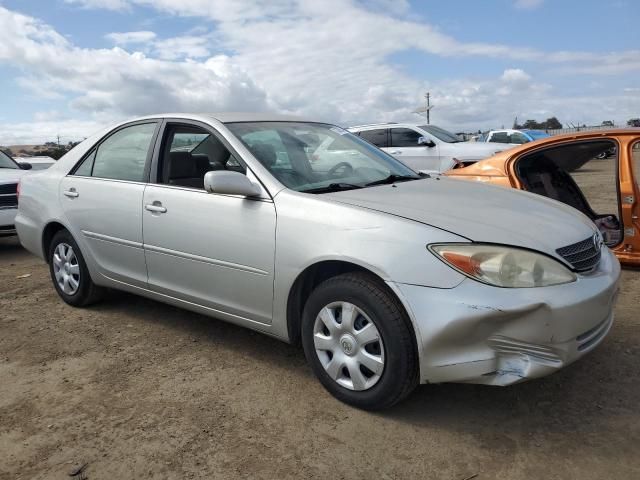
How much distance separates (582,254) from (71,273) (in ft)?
12.7

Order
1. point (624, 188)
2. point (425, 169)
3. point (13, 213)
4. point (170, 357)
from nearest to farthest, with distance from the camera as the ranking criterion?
point (170, 357), point (624, 188), point (13, 213), point (425, 169)

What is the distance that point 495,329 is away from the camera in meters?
2.53

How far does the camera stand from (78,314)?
467cm

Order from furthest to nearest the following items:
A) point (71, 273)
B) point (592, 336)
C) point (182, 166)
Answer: point (71, 273), point (182, 166), point (592, 336)

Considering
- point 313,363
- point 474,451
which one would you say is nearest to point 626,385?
point 474,451

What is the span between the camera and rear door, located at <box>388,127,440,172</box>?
12.2 meters

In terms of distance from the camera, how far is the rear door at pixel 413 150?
40.0 feet

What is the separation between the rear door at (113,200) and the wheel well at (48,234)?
0.29 m

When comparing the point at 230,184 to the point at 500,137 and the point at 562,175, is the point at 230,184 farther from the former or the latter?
the point at 500,137

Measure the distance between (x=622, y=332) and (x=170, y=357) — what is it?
10.0 ft

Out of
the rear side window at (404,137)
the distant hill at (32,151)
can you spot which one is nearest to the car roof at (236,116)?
the distant hill at (32,151)

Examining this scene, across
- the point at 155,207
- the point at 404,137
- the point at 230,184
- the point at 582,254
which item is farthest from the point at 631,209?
the point at 404,137

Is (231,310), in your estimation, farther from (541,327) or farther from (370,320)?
(541,327)

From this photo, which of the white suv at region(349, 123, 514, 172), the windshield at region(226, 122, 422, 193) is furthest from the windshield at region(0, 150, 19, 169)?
the windshield at region(226, 122, 422, 193)
